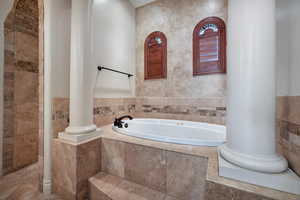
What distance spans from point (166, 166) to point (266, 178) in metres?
0.55

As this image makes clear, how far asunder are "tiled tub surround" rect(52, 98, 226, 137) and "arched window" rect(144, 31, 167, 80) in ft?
1.58

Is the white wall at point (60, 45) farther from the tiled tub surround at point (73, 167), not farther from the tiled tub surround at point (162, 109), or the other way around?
the tiled tub surround at point (73, 167)

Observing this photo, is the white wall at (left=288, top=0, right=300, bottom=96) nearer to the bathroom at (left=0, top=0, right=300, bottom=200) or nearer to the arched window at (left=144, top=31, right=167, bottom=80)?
the bathroom at (left=0, top=0, right=300, bottom=200)

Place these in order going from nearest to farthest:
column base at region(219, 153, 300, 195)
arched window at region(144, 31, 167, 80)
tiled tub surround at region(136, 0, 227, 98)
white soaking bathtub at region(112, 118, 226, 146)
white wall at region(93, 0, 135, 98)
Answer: column base at region(219, 153, 300, 195) → white soaking bathtub at region(112, 118, 226, 146) → white wall at region(93, 0, 135, 98) → tiled tub surround at region(136, 0, 227, 98) → arched window at region(144, 31, 167, 80)

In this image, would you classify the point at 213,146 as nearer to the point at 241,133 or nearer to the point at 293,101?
the point at 241,133

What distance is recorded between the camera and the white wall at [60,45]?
1146 millimetres

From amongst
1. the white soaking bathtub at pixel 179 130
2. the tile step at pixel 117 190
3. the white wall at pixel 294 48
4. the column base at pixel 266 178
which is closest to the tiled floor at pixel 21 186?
the tile step at pixel 117 190

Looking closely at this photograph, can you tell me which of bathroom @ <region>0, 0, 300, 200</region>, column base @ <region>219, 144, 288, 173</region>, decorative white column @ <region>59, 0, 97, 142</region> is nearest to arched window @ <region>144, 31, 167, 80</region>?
bathroom @ <region>0, 0, 300, 200</region>

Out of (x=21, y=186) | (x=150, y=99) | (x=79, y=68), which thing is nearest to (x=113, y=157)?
(x=79, y=68)

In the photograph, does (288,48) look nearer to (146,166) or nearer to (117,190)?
(146,166)

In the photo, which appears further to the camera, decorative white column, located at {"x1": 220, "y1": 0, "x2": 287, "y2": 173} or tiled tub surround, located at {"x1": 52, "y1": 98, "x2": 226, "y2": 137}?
tiled tub surround, located at {"x1": 52, "y1": 98, "x2": 226, "y2": 137}

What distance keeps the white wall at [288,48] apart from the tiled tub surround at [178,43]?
3.89ft

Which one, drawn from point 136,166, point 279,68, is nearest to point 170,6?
point 279,68

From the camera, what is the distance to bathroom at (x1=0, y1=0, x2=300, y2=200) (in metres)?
0.55
